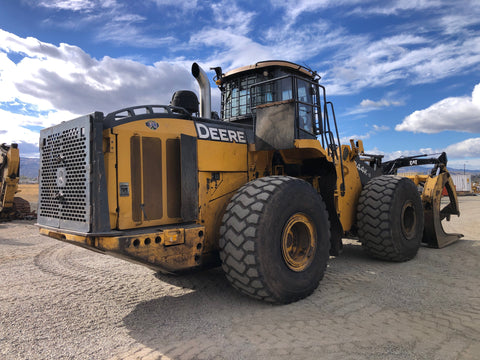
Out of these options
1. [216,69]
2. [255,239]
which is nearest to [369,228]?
[255,239]

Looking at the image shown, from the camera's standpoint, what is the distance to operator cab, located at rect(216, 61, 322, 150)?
180 inches

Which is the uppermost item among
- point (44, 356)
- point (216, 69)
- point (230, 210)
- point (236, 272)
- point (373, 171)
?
point (216, 69)

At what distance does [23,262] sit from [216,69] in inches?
186

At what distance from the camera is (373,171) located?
23.4ft

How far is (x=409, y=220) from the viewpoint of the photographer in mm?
6551

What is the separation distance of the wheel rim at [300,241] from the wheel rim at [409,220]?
2774 mm

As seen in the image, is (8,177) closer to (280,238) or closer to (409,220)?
(280,238)

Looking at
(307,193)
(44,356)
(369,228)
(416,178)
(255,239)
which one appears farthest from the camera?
(416,178)

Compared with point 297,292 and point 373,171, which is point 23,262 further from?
point 373,171

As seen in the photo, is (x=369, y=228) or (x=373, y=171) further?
(x=373, y=171)

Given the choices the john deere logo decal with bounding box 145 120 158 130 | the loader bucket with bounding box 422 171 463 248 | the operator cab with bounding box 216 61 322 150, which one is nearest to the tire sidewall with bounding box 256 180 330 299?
the operator cab with bounding box 216 61 322 150

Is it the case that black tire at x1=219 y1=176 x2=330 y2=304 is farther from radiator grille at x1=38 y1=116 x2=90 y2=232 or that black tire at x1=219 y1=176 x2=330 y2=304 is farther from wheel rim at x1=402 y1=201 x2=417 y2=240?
wheel rim at x1=402 y1=201 x2=417 y2=240

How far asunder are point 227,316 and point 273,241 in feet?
2.89

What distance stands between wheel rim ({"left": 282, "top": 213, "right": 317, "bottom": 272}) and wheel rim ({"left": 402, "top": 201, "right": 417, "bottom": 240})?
2774 mm
